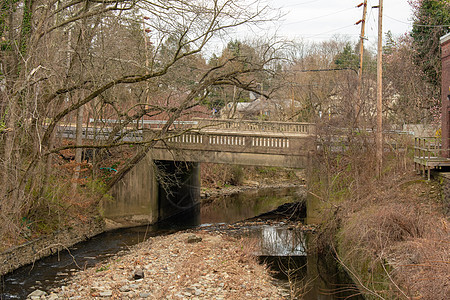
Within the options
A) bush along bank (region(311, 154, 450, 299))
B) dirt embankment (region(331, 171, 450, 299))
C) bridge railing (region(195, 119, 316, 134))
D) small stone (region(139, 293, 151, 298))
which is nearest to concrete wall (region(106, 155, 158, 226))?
bridge railing (region(195, 119, 316, 134))

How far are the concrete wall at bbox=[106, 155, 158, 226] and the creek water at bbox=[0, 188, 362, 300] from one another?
790 millimetres

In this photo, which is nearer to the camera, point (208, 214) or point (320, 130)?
point (320, 130)

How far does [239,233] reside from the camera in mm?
19203

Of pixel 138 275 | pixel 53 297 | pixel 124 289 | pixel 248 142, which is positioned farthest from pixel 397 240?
pixel 248 142

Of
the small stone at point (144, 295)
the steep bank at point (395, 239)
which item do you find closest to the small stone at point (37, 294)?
the small stone at point (144, 295)

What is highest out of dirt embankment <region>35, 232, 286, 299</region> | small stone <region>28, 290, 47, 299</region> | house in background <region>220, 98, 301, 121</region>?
house in background <region>220, 98, 301, 121</region>

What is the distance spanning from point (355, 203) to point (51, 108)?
11.7 meters

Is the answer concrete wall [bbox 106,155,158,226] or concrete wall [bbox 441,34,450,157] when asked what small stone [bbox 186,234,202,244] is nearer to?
concrete wall [bbox 106,155,158,226]

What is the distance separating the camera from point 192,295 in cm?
1067

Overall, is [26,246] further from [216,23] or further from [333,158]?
[333,158]

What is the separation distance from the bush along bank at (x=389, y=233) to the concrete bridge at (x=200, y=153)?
1873mm

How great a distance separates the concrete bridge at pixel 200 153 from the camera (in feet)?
66.1

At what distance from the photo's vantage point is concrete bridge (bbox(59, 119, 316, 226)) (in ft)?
66.1

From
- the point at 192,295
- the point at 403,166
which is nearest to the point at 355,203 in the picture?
the point at 403,166
